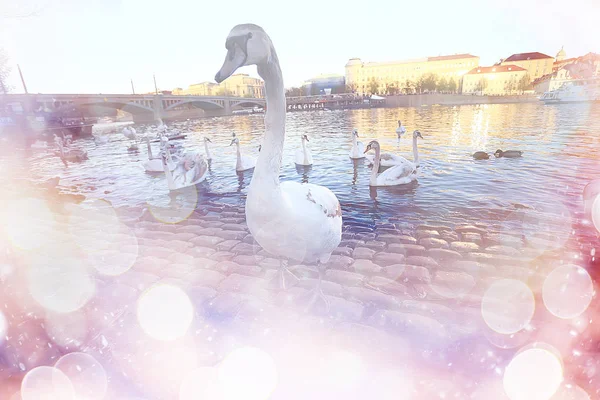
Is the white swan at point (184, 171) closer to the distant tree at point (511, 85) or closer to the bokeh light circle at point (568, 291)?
the bokeh light circle at point (568, 291)

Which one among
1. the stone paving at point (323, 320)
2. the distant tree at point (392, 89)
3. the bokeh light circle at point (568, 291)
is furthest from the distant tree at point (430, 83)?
the bokeh light circle at point (568, 291)

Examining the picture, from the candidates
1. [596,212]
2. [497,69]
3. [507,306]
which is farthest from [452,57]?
[507,306]

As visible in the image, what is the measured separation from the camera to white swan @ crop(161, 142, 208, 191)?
927cm

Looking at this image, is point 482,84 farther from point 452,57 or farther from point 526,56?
point 452,57

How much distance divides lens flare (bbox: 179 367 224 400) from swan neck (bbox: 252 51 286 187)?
159 cm

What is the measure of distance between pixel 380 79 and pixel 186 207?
12779 centimetres

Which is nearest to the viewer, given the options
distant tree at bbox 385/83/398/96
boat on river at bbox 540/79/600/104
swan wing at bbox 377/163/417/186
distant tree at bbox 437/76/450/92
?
swan wing at bbox 377/163/417/186

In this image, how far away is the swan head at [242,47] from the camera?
81.0 inches

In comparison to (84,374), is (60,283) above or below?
above

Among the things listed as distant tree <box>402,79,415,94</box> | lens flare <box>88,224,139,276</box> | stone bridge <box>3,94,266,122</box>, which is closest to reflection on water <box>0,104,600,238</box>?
lens flare <box>88,224,139,276</box>

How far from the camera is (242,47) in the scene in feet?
6.86

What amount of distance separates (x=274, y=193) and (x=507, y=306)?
2569mm

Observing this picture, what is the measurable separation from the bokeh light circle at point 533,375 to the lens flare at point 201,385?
83.7 inches

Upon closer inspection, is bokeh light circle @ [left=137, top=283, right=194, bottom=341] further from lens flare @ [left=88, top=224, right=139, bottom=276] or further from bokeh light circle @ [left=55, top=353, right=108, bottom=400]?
lens flare @ [left=88, top=224, right=139, bottom=276]
